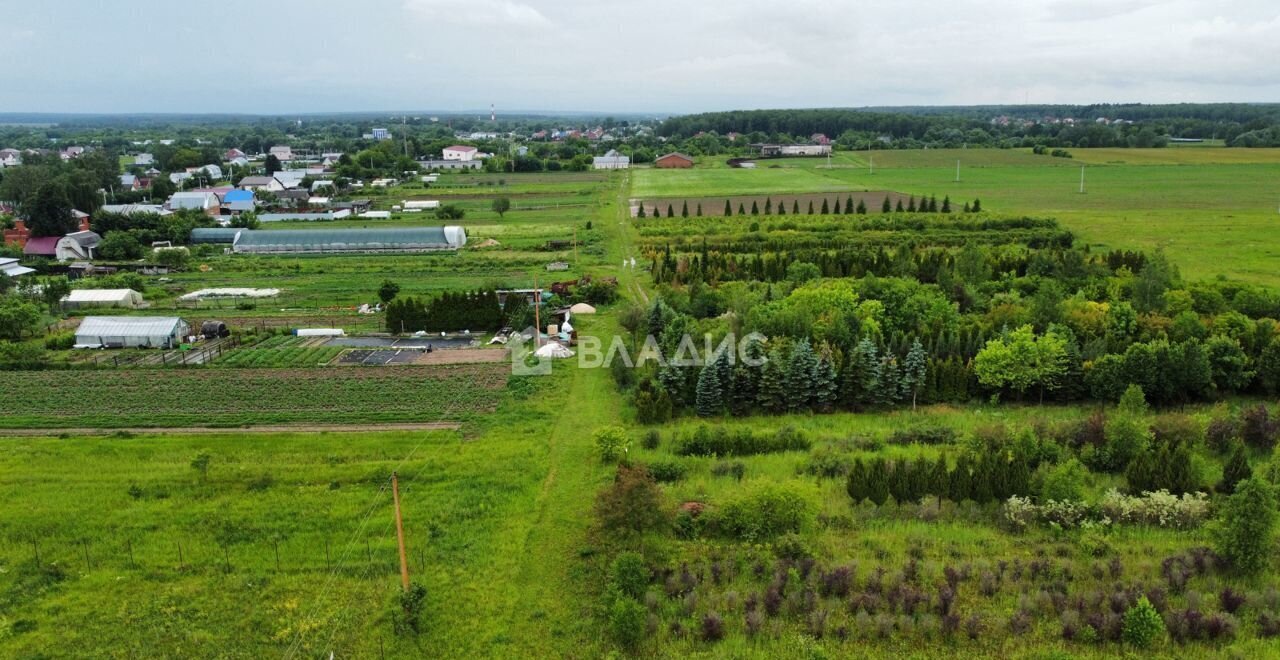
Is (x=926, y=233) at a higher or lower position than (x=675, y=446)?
higher

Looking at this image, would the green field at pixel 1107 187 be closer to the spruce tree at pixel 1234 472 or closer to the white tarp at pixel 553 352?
the spruce tree at pixel 1234 472

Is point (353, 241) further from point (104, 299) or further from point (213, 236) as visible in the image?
point (104, 299)

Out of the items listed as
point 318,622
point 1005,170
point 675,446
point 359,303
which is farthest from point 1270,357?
point 1005,170

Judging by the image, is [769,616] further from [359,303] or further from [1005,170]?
[1005,170]

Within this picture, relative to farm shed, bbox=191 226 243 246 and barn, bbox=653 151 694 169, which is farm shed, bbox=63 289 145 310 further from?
barn, bbox=653 151 694 169

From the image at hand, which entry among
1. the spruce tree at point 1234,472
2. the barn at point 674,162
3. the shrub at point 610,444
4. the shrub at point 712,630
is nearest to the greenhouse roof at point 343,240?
the shrub at point 610,444

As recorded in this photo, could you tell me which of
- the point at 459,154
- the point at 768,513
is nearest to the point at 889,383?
the point at 768,513

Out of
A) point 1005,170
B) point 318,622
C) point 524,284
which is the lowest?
point 318,622
